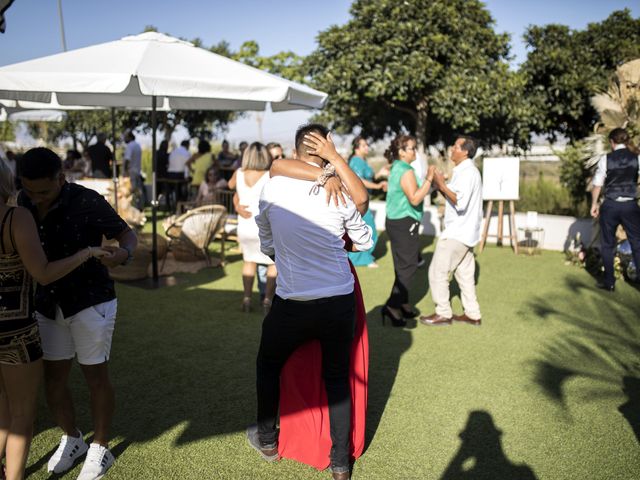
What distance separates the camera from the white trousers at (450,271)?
570cm

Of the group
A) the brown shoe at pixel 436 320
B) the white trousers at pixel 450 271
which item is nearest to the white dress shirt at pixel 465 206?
the white trousers at pixel 450 271

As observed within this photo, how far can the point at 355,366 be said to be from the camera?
3.30 metres

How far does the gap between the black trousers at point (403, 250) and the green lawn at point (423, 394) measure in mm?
388

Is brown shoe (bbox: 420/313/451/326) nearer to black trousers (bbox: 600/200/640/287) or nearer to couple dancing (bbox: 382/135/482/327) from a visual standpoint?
couple dancing (bbox: 382/135/482/327)

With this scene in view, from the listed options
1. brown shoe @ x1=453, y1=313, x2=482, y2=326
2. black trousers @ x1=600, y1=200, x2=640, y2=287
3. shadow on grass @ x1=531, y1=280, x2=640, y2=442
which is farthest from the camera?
black trousers @ x1=600, y1=200, x2=640, y2=287

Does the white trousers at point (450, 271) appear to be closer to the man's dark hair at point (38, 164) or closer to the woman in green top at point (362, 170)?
the woman in green top at point (362, 170)

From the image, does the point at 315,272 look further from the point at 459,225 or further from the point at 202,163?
the point at 202,163

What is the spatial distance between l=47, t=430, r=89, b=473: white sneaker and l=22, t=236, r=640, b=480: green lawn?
0.08m

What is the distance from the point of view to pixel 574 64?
12.7m

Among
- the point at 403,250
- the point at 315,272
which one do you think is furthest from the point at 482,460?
the point at 403,250

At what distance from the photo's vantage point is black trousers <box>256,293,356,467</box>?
114 inches

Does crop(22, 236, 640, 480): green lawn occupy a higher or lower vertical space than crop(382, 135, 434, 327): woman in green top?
lower

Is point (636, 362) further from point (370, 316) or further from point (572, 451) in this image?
point (370, 316)

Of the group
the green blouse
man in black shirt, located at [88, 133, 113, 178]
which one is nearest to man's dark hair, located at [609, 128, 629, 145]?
the green blouse
